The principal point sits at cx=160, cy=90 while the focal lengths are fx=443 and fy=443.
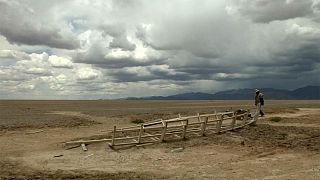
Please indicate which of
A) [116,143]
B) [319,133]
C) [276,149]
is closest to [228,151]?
[276,149]

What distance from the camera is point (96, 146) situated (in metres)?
20.6

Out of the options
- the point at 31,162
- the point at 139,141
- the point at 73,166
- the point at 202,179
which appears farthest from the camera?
the point at 139,141

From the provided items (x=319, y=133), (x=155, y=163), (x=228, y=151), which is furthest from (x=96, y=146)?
(x=319, y=133)

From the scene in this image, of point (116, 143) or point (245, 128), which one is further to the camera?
point (245, 128)

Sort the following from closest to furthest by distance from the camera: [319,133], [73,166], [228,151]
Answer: [73,166], [228,151], [319,133]

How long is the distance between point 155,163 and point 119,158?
6.09ft

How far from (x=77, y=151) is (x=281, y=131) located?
11830mm

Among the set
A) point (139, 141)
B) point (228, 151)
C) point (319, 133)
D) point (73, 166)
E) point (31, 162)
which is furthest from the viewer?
point (319, 133)

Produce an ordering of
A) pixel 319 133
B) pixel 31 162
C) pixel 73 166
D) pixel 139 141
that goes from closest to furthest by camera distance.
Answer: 1. pixel 73 166
2. pixel 31 162
3. pixel 139 141
4. pixel 319 133

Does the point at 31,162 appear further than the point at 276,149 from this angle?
No

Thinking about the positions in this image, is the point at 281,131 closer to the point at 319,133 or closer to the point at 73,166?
the point at 319,133

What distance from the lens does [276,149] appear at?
64.0 ft

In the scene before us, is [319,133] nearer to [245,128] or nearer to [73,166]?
[245,128]

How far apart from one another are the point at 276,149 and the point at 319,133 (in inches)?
252
